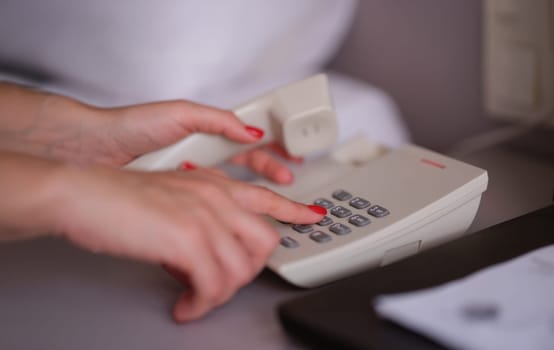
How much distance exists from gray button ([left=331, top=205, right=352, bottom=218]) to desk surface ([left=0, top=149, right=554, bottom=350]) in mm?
67

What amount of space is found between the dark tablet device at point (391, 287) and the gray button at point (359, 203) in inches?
2.8

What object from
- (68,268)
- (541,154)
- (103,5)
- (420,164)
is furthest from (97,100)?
(541,154)

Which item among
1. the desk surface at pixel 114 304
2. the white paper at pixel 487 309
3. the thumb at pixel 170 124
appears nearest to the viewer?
the white paper at pixel 487 309

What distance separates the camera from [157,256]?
1.47ft

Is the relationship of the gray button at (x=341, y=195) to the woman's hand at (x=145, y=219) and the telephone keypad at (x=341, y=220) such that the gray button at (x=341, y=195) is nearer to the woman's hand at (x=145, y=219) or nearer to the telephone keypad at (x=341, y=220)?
the telephone keypad at (x=341, y=220)

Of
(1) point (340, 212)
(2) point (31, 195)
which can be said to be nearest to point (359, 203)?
(1) point (340, 212)

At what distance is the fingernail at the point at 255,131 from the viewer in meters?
0.66

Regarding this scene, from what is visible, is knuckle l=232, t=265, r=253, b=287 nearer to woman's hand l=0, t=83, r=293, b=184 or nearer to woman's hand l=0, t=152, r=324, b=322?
woman's hand l=0, t=152, r=324, b=322

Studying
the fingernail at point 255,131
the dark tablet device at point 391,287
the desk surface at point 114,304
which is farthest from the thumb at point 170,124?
the dark tablet device at point 391,287

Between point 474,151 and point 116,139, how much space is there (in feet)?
1.38

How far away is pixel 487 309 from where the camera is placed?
404 millimetres

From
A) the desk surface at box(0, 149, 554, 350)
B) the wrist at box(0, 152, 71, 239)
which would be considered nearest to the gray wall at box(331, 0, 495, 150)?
the desk surface at box(0, 149, 554, 350)

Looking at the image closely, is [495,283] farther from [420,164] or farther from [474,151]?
[474,151]

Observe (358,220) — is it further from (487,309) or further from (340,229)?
(487,309)
